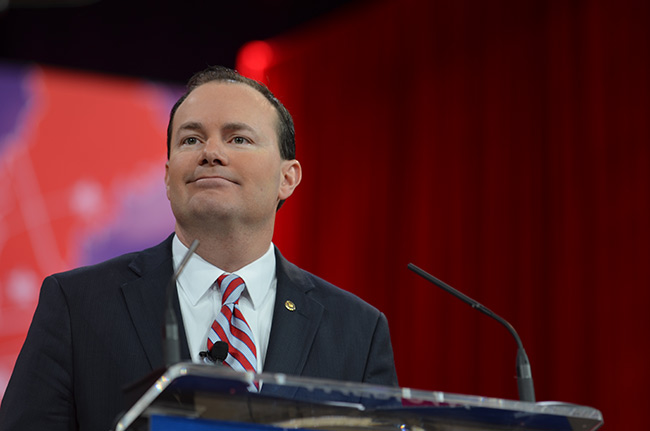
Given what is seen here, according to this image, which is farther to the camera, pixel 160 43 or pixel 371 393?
pixel 160 43

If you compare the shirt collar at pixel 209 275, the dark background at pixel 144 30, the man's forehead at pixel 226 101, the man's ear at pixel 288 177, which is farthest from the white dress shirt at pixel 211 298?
the dark background at pixel 144 30

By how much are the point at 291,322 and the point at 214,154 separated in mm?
441

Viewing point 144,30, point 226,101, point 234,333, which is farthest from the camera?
point 144,30

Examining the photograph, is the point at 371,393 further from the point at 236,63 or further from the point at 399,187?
the point at 236,63

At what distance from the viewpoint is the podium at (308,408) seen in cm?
107

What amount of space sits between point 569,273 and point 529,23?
4.03 ft

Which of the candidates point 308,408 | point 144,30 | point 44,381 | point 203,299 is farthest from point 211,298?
point 144,30

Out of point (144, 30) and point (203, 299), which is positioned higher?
point (144, 30)

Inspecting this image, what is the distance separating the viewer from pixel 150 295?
1911mm

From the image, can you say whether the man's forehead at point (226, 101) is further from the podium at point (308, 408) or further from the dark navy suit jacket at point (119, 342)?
the podium at point (308, 408)

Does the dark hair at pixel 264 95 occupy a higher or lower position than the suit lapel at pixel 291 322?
higher

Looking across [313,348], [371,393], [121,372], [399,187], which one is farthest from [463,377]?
[371,393]

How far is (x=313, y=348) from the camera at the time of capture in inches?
78.5

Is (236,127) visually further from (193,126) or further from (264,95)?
(264,95)
